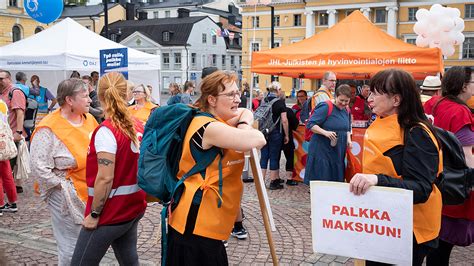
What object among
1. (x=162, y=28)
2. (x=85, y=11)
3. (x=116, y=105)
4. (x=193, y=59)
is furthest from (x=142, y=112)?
(x=85, y=11)

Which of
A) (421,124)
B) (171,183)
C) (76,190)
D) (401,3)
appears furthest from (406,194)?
(401,3)

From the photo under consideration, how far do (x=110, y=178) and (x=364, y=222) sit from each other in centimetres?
166

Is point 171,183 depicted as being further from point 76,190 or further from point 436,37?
point 436,37

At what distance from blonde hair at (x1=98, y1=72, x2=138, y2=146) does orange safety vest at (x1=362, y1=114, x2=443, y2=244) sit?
1.59 metres

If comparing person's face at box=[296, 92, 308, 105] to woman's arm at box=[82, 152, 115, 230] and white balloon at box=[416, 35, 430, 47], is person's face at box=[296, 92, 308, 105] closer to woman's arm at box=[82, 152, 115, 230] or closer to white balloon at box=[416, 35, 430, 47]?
white balloon at box=[416, 35, 430, 47]

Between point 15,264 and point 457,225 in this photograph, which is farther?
point 15,264

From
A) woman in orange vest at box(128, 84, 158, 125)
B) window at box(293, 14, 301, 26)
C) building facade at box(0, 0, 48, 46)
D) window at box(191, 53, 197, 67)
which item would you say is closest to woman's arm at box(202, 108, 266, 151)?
woman in orange vest at box(128, 84, 158, 125)

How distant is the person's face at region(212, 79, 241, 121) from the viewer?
273cm

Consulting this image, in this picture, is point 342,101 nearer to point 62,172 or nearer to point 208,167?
point 62,172

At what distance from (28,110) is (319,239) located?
829 centimetres

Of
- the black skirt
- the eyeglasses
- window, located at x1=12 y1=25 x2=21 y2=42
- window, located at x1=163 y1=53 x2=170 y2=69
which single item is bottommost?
the black skirt

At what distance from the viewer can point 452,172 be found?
2.99 metres

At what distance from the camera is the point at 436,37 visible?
911 cm

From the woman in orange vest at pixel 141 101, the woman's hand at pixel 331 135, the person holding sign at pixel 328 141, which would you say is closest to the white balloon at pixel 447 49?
the person holding sign at pixel 328 141
